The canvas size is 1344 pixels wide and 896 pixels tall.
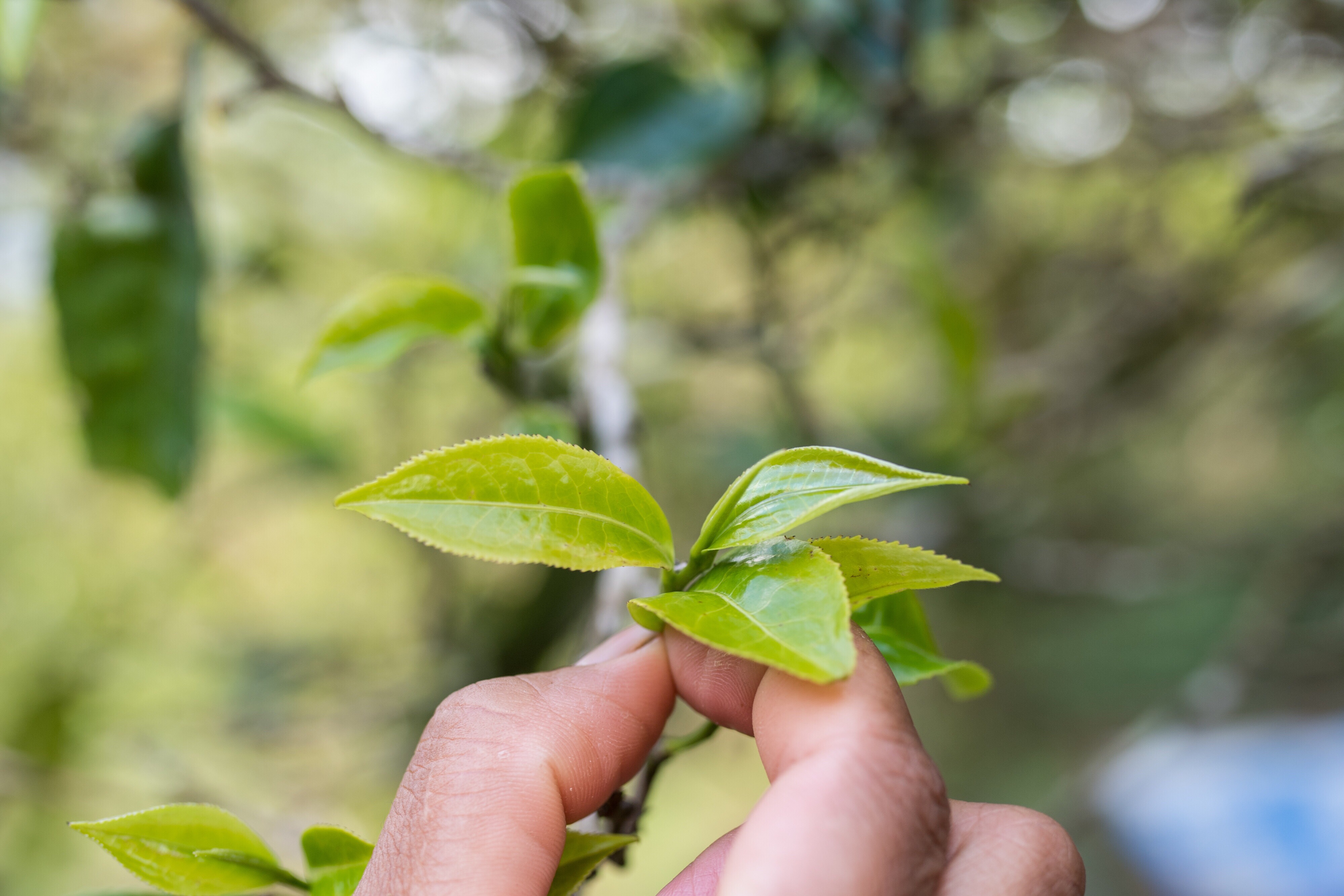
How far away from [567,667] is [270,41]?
135 centimetres

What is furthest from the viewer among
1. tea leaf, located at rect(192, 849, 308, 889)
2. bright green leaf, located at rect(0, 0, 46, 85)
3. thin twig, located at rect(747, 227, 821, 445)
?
thin twig, located at rect(747, 227, 821, 445)

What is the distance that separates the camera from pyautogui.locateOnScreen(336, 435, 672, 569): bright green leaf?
29cm

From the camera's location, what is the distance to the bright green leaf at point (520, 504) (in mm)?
291

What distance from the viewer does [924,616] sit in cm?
40

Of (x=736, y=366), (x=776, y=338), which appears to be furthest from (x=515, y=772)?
(x=736, y=366)

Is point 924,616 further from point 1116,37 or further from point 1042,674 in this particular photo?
point 1042,674

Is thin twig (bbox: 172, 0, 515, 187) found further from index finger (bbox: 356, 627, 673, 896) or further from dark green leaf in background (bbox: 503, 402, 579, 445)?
index finger (bbox: 356, 627, 673, 896)

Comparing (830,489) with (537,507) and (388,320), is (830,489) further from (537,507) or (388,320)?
(388,320)

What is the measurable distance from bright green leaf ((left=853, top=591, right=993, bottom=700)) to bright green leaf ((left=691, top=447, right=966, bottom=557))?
9 cm

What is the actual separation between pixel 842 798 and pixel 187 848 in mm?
279

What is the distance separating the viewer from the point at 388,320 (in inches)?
18.2

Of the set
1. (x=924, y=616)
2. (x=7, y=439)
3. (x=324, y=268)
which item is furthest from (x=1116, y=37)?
(x=7, y=439)

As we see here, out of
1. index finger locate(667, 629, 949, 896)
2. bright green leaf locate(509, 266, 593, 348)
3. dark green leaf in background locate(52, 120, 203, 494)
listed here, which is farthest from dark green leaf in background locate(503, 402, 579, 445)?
dark green leaf in background locate(52, 120, 203, 494)

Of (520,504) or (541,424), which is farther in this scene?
(541,424)
